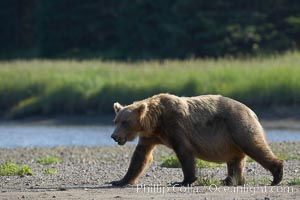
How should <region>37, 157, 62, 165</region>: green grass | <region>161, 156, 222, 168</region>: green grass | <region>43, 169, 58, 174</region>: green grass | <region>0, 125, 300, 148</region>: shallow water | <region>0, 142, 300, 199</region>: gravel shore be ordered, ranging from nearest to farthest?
<region>0, 142, 300, 199</region>: gravel shore
<region>43, 169, 58, 174</region>: green grass
<region>161, 156, 222, 168</region>: green grass
<region>37, 157, 62, 165</region>: green grass
<region>0, 125, 300, 148</region>: shallow water

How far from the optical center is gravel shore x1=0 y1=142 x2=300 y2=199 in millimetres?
11031

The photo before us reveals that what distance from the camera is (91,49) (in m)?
49.7

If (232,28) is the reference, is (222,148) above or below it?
below

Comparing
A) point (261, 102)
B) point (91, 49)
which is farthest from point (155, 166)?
point (91, 49)

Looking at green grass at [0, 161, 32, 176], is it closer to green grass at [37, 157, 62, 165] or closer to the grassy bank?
green grass at [37, 157, 62, 165]

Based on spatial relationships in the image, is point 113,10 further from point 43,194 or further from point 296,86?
point 43,194

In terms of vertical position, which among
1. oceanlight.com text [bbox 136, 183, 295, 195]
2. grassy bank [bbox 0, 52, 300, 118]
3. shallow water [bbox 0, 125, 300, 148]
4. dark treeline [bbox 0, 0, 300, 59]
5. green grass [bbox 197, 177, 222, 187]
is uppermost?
dark treeline [bbox 0, 0, 300, 59]

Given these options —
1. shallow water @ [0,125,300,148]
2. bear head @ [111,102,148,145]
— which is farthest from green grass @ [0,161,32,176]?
shallow water @ [0,125,300,148]

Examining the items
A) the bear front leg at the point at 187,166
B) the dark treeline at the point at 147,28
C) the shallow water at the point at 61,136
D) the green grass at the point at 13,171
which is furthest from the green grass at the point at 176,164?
the dark treeline at the point at 147,28

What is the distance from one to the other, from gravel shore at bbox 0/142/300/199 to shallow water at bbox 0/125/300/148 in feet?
10.6

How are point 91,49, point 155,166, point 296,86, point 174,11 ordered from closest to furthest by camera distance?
point 155,166
point 296,86
point 174,11
point 91,49

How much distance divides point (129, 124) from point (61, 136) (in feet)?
42.5

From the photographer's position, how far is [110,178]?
13.9 metres

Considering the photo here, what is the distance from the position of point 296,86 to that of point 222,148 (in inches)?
556
